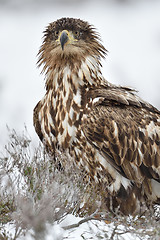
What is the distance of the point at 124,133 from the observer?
682 cm

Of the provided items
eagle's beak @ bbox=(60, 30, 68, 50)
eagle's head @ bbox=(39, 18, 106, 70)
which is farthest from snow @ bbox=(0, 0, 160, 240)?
eagle's beak @ bbox=(60, 30, 68, 50)

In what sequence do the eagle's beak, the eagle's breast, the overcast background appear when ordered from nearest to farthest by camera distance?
the eagle's breast → the eagle's beak → the overcast background

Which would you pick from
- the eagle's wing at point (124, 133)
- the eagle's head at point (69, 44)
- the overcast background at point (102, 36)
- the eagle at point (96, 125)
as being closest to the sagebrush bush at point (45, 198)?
the eagle at point (96, 125)

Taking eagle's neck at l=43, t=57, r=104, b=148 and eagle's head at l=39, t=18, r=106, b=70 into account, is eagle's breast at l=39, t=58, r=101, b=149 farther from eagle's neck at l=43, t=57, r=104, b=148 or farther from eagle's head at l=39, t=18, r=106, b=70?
eagle's head at l=39, t=18, r=106, b=70

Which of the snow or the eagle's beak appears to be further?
the snow

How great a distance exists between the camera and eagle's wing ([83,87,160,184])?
671cm

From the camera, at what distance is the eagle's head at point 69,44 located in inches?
289

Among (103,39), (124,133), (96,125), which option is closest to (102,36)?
(103,39)

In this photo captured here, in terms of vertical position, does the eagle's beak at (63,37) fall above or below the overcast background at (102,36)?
below

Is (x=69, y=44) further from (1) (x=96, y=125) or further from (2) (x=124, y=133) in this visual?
(2) (x=124, y=133)

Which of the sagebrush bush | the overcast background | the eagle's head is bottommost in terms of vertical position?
the sagebrush bush

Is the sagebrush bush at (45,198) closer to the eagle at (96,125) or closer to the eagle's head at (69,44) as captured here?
the eagle at (96,125)

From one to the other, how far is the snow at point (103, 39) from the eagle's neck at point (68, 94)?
13.3 m

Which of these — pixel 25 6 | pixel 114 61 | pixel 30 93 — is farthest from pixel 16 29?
pixel 30 93
